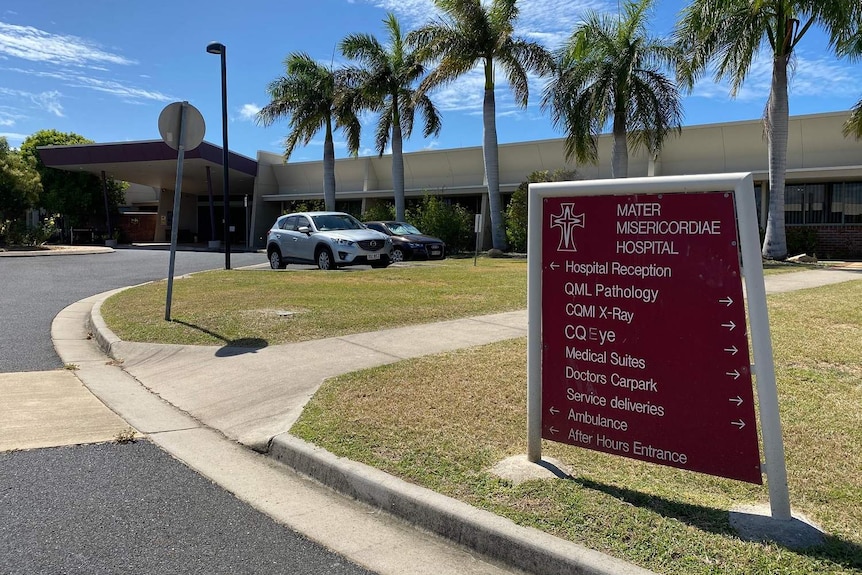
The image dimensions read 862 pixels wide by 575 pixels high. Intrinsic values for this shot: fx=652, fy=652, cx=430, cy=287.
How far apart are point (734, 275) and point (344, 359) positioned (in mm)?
4699

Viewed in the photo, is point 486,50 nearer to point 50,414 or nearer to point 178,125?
point 178,125

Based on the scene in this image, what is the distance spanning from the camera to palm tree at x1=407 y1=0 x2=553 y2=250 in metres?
24.6

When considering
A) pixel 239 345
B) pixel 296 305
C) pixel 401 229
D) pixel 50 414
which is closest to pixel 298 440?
pixel 50 414

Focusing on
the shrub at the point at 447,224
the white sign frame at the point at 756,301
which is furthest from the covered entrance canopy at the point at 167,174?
the white sign frame at the point at 756,301

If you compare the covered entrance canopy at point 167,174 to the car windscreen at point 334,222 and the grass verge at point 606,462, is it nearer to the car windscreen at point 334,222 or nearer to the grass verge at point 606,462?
the car windscreen at point 334,222

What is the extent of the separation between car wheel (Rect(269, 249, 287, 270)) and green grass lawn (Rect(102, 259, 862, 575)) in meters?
9.49

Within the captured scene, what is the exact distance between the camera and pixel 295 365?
6.89 m

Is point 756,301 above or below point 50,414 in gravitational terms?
above

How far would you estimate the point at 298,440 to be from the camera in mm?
4672

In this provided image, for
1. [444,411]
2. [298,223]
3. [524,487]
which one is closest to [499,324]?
[444,411]

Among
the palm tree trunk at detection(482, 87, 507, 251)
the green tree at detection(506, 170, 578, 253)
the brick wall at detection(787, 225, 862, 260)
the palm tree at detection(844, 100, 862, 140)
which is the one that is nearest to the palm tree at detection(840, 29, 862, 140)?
the palm tree at detection(844, 100, 862, 140)

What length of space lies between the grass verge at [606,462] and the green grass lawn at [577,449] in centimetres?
1

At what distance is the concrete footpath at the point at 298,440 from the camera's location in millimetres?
3244

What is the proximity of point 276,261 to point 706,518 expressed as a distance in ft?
56.5
